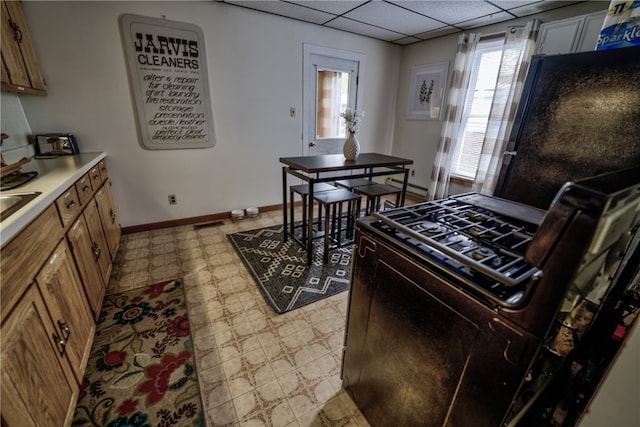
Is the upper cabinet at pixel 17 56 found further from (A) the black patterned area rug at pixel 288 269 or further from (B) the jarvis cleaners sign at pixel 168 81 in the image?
(A) the black patterned area rug at pixel 288 269

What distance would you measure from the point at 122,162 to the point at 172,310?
5.94ft

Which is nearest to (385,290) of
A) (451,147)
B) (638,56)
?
(638,56)

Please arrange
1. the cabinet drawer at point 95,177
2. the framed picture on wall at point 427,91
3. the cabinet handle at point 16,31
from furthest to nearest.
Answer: the framed picture on wall at point 427,91, the cabinet drawer at point 95,177, the cabinet handle at point 16,31

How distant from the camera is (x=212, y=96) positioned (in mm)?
2967

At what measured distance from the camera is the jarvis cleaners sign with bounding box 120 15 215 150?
2537mm

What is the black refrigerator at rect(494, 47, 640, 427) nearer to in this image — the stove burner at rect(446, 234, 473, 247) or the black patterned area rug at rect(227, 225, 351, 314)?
the stove burner at rect(446, 234, 473, 247)

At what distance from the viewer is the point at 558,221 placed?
1.82 ft

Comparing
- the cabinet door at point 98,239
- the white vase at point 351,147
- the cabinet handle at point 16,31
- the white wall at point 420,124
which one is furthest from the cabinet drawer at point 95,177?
the white wall at point 420,124

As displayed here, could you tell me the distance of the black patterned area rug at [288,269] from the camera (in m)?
2.06

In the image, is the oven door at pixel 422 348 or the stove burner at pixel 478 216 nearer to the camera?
the oven door at pixel 422 348

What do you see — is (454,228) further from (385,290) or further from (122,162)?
(122,162)

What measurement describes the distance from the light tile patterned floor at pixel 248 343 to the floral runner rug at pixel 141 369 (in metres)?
0.08

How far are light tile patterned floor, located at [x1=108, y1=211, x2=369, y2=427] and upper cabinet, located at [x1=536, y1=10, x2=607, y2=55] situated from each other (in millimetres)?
3192

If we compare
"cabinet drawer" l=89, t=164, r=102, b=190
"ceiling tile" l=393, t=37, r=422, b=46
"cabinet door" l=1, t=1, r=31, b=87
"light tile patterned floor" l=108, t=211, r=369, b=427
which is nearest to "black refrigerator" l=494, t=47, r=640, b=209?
"light tile patterned floor" l=108, t=211, r=369, b=427
